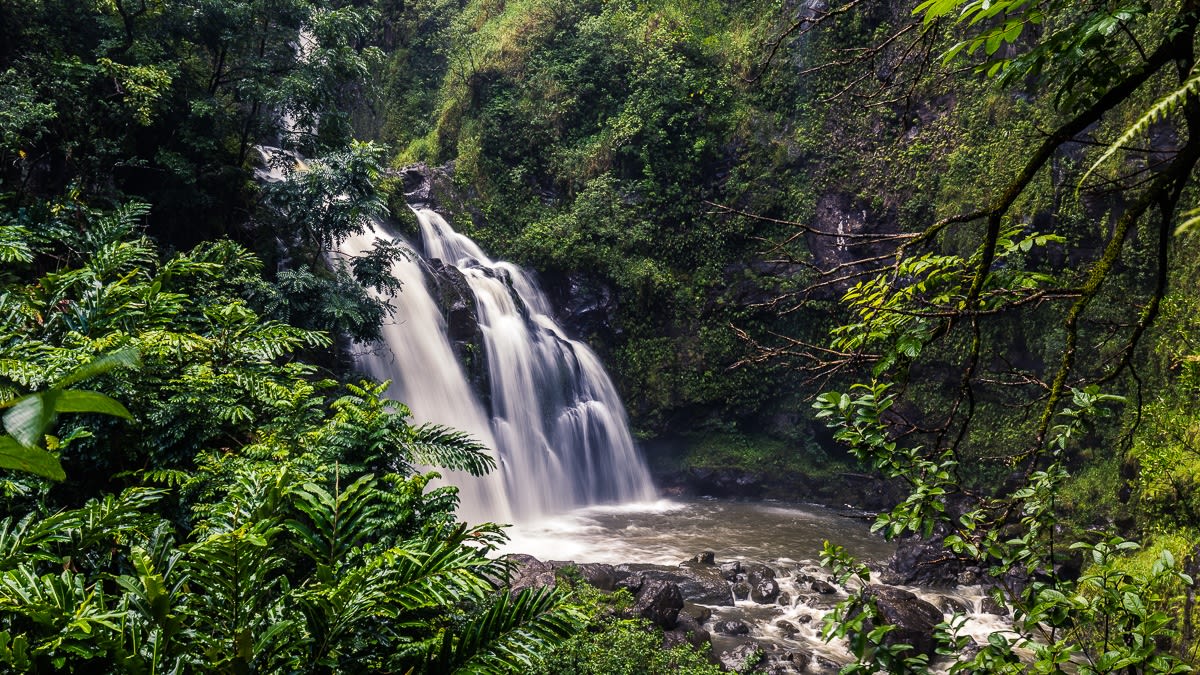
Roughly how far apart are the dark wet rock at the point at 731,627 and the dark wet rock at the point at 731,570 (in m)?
1.34

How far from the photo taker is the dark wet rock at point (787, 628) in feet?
25.5

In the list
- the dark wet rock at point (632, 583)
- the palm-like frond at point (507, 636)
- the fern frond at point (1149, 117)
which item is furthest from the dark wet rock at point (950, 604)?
the fern frond at point (1149, 117)

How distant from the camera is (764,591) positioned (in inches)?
346

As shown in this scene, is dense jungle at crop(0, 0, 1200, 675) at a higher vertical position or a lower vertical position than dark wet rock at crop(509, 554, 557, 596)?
higher

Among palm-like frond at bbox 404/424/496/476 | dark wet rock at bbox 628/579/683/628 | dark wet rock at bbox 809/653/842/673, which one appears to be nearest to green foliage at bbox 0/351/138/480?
palm-like frond at bbox 404/424/496/476

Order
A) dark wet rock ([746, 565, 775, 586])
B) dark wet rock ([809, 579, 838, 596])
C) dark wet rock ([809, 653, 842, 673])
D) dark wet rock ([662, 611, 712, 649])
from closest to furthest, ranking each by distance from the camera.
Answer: dark wet rock ([662, 611, 712, 649]) → dark wet rock ([809, 653, 842, 673]) → dark wet rock ([809, 579, 838, 596]) → dark wet rock ([746, 565, 775, 586])

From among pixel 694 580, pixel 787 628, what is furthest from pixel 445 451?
pixel 694 580

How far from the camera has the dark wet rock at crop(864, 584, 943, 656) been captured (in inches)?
284

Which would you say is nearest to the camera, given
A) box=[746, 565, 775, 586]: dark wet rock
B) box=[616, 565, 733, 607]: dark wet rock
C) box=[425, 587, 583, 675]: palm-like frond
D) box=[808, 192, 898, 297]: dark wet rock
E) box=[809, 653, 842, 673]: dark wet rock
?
box=[425, 587, 583, 675]: palm-like frond

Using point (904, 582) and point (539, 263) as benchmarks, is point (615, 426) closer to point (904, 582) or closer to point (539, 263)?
point (539, 263)

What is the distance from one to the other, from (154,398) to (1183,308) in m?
10.6

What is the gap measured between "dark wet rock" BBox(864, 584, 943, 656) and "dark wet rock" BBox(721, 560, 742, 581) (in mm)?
1882

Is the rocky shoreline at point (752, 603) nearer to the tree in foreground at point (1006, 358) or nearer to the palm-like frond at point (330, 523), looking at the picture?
the palm-like frond at point (330, 523)

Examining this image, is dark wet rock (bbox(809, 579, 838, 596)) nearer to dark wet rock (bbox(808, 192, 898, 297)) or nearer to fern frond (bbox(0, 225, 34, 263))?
dark wet rock (bbox(808, 192, 898, 297))
